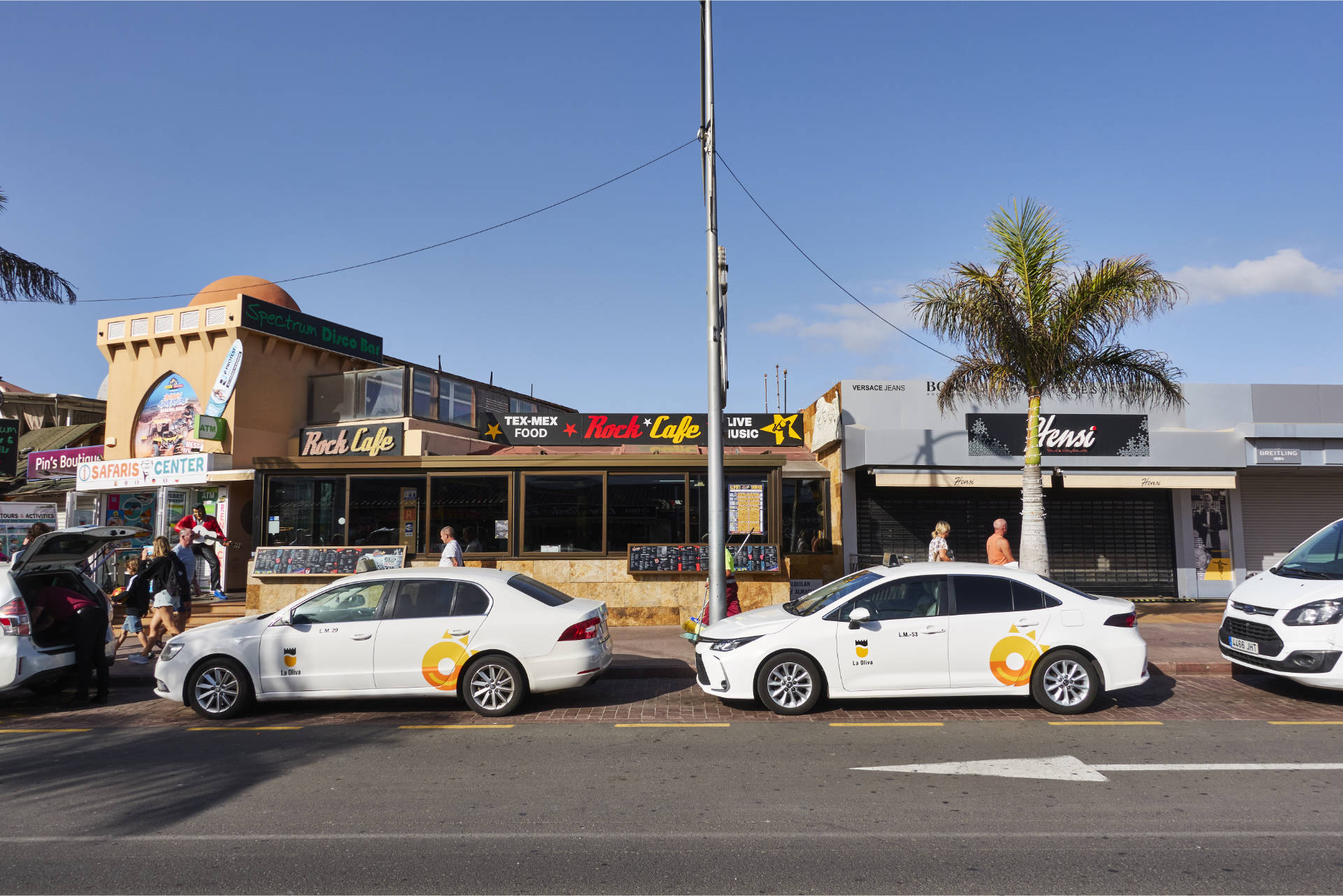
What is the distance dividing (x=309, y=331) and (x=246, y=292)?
7.83 ft

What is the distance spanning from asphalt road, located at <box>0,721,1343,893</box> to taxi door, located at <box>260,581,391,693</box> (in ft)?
2.75

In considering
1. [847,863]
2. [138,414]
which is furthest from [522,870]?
[138,414]

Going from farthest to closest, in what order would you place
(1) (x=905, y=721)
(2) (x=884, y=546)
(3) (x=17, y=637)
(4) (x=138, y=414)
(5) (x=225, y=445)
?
(4) (x=138, y=414) → (5) (x=225, y=445) → (2) (x=884, y=546) → (3) (x=17, y=637) → (1) (x=905, y=721)

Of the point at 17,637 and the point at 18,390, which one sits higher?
the point at 18,390

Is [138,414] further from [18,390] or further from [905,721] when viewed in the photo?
[905,721]

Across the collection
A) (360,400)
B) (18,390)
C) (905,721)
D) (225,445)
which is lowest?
(905,721)

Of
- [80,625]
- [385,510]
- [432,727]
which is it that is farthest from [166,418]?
[432,727]

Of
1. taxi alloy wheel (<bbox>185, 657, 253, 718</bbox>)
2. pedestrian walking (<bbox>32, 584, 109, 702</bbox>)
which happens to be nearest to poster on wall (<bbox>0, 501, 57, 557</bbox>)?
pedestrian walking (<bbox>32, 584, 109, 702</bbox>)

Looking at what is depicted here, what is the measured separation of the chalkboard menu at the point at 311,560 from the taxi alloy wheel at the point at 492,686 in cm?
698

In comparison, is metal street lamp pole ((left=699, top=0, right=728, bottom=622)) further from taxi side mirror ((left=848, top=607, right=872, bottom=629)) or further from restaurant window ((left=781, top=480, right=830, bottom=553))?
restaurant window ((left=781, top=480, right=830, bottom=553))

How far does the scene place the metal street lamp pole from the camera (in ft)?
35.2

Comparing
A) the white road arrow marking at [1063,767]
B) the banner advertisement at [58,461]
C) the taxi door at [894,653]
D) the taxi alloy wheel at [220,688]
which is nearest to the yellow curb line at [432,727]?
the taxi alloy wheel at [220,688]

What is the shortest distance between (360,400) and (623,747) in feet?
54.5

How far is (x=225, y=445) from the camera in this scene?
1917 centimetres
